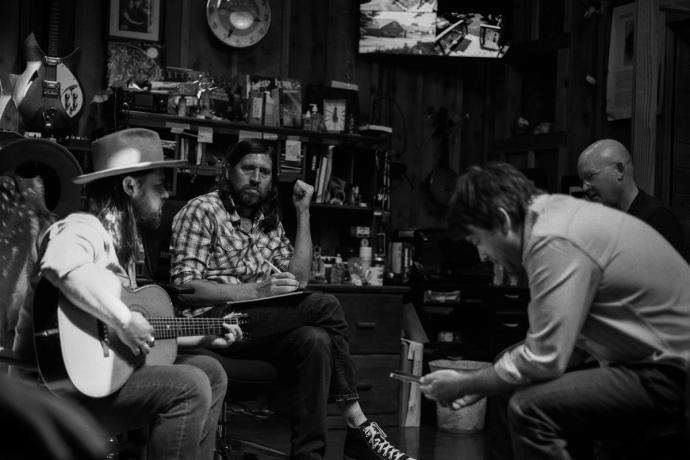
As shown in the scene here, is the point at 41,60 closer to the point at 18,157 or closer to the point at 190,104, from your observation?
the point at 190,104

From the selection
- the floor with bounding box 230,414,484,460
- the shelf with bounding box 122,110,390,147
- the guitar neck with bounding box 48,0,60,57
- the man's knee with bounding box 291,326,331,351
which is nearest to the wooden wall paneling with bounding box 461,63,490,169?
the shelf with bounding box 122,110,390,147

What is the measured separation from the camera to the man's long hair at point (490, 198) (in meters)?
2.42

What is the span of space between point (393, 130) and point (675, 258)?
153 inches

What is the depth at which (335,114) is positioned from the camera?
18.5 feet

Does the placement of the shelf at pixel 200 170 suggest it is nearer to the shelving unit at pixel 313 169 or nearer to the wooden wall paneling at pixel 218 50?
the shelving unit at pixel 313 169

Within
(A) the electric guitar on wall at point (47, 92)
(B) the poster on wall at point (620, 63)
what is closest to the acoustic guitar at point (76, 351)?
(A) the electric guitar on wall at point (47, 92)

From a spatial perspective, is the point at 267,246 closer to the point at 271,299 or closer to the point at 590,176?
the point at 271,299

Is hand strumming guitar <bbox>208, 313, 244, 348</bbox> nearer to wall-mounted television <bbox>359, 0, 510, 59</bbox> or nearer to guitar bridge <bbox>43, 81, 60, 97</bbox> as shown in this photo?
guitar bridge <bbox>43, 81, 60, 97</bbox>

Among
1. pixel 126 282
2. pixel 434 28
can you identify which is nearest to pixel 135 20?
pixel 434 28

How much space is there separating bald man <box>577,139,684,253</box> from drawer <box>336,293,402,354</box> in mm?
1279

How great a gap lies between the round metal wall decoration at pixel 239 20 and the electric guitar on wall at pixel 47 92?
0.97m

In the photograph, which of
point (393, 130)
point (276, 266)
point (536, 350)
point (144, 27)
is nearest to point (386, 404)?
point (276, 266)

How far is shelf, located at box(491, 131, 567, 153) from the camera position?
591cm

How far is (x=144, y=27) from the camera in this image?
5.31m
